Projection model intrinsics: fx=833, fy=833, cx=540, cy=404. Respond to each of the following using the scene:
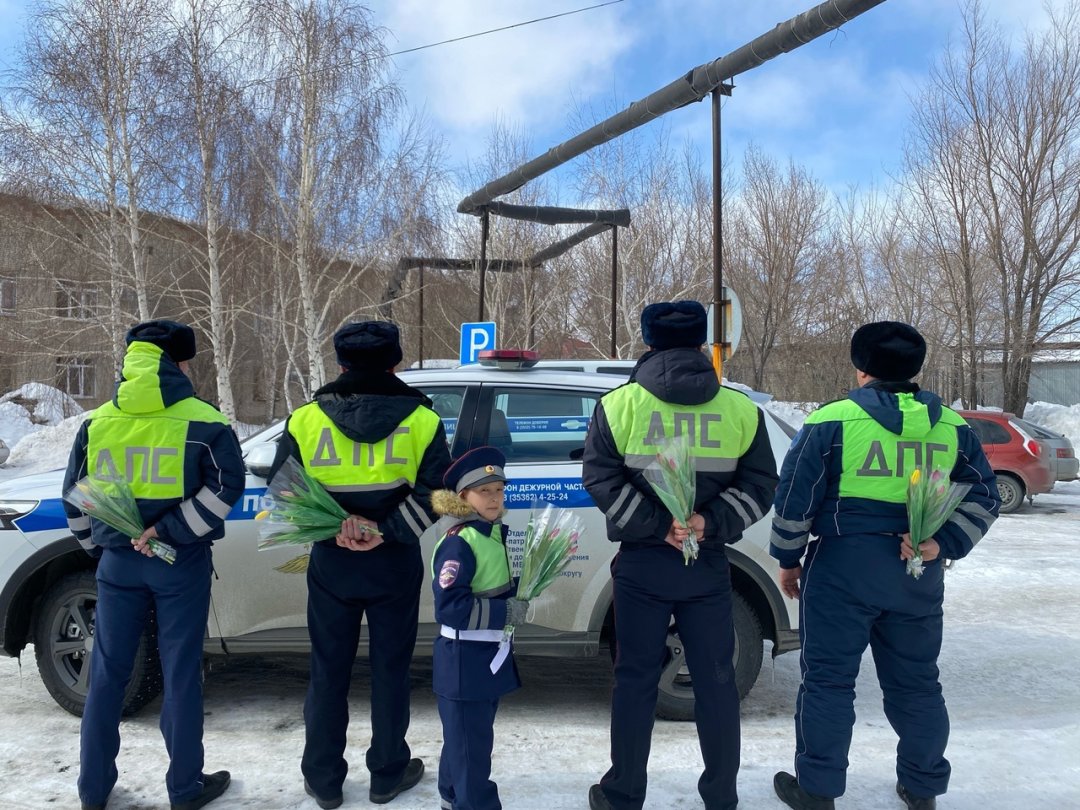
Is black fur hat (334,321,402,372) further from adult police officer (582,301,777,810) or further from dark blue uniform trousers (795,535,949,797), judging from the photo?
dark blue uniform trousers (795,535,949,797)

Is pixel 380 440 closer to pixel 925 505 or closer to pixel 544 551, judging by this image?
pixel 544 551

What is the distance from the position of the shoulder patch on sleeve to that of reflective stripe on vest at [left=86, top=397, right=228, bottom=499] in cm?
117

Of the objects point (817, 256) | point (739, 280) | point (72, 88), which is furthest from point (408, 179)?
point (817, 256)

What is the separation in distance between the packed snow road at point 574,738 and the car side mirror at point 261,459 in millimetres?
1332

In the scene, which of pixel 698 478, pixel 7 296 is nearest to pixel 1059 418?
pixel 698 478

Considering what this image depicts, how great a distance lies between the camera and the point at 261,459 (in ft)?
13.0

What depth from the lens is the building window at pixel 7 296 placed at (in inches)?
881

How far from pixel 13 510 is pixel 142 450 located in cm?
148

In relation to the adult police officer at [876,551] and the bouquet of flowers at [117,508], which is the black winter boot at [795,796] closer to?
the adult police officer at [876,551]

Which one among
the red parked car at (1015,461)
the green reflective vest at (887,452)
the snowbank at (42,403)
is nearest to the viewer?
the green reflective vest at (887,452)

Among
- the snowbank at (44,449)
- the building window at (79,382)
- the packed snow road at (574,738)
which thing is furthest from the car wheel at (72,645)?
the building window at (79,382)

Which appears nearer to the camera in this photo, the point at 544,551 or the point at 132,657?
the point at 544,551

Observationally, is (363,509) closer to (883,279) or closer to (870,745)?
(870,745)

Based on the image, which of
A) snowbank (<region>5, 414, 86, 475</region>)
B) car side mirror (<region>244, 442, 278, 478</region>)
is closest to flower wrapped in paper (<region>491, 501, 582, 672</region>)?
car side mirror (<region>244, 442, 278, 478</region>)
